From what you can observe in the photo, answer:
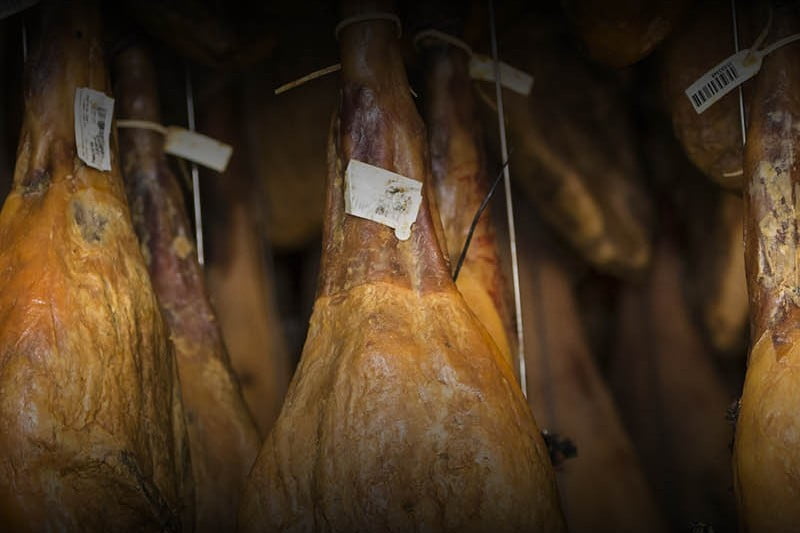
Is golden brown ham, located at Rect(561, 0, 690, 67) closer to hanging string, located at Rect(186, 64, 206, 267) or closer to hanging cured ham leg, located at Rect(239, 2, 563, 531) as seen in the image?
hanging cured ham leg, located at Rect(239, 2, 563, 531)

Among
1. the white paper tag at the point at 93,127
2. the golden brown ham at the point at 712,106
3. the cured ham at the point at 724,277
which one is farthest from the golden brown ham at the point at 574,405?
the white paper tag at the point at 93,127

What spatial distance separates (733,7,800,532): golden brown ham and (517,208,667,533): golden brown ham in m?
0.64

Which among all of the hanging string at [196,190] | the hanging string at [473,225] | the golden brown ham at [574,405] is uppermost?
the hanging string at [196,190]

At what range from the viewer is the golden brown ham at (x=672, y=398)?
2.27 metres

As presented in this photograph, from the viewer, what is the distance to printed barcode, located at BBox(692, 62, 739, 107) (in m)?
1.75

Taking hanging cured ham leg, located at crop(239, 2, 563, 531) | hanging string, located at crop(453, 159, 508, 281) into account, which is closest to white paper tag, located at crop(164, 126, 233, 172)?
hanging cured ham leg, located at crop(239, 2, 563, 531)

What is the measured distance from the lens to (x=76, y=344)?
152 centimetres

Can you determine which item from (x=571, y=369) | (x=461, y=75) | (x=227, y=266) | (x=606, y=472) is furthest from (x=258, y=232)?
(x=606, y=472)

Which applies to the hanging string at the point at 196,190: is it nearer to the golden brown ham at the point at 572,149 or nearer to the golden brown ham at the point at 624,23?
the golden brown ham at the point at 572,149

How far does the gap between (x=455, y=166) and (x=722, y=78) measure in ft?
1.58

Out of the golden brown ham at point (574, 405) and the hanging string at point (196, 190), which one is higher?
the hanging string at point (196, 190)

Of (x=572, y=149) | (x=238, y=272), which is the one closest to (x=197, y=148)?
(x=238, y=272)

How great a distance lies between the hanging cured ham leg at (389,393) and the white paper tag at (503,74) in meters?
0.34

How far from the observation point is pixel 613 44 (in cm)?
183
